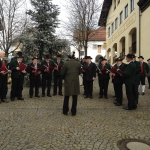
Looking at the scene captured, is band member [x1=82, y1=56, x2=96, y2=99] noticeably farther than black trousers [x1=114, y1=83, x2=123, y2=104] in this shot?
Yes

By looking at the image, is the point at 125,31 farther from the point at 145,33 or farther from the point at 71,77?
the point at 71,77

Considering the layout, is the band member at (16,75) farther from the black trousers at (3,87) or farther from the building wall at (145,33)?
the building wall at (145,33)

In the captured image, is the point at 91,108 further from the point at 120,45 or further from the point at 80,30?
the point at 120,45

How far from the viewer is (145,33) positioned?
16.9 metres

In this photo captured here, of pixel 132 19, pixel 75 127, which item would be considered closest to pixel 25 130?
pixel 75 127

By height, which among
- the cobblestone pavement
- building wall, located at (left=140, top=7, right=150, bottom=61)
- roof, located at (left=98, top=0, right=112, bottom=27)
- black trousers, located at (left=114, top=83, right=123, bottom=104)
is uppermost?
roof, located at (left=98, top=0, right=112, bottom=27)

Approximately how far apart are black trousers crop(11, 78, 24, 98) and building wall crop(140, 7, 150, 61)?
36.7ft

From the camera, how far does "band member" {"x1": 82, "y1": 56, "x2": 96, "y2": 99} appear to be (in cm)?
919

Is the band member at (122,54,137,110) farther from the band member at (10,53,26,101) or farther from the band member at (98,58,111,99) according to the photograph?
the band member at (10,53,26,101)

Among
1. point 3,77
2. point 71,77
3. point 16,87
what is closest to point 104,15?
point 16,87

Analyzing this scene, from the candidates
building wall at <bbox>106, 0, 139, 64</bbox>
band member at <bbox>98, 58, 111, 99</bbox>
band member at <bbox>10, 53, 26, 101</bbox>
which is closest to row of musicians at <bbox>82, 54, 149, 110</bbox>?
band member at <bbox>98, 58, 111, 99</bbox>

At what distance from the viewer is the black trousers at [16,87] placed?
8.35m

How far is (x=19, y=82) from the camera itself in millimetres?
8625

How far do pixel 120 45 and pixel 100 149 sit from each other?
21705mm
